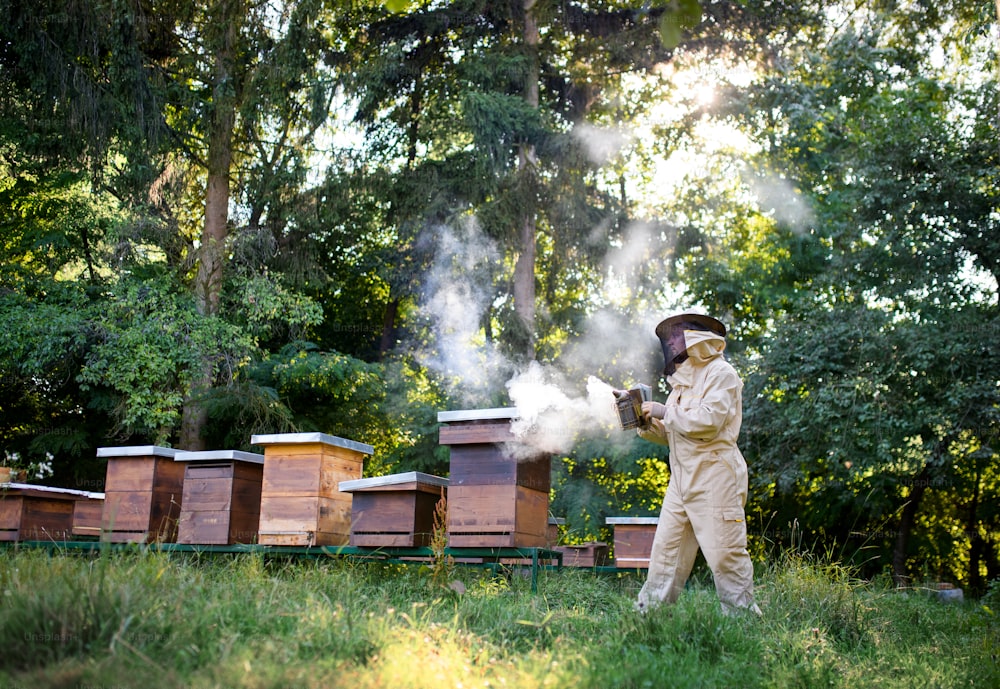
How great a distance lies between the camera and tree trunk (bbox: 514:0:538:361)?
47.7ft

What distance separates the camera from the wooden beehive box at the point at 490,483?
660cm

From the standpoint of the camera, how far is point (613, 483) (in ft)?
51.2

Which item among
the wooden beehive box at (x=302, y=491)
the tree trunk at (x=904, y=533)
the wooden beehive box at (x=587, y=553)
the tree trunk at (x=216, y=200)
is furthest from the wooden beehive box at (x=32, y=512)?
the tree trunk at (x=904, y=533)

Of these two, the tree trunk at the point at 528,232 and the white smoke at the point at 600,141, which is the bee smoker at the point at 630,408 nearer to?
the tree trunk at the point at 528,232

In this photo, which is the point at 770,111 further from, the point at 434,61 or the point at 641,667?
the point at 641,667

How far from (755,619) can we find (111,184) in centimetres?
1249

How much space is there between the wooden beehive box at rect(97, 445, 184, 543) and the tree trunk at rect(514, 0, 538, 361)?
7141 millimetres

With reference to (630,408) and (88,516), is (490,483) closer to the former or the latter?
(630,408)

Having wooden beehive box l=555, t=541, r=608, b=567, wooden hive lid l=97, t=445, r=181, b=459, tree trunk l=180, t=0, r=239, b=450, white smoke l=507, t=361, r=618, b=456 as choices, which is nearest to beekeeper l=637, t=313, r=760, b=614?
white smoke l=507, t=361, r=618, b=456

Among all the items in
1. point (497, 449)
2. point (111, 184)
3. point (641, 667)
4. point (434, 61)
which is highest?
point (434, 61)

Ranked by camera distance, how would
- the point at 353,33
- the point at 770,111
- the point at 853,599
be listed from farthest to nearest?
the point at 353,33
the point at 770,111
the point at 853,599

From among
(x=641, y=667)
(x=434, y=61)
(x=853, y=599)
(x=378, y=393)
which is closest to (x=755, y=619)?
(x=853, y=599)

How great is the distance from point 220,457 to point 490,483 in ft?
8.06

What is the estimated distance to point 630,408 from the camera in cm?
586
